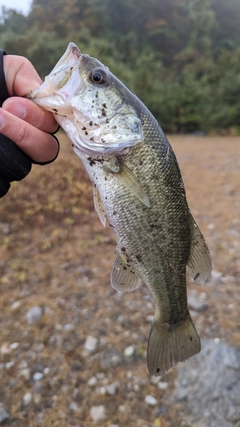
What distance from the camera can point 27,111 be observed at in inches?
61.3

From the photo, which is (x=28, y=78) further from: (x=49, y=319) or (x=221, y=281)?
(x=221, y=281)

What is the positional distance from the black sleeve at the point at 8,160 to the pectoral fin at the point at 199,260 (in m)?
0.92

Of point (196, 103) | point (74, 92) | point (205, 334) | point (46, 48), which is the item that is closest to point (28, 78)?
point (74, 92)

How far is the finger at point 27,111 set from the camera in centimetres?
155

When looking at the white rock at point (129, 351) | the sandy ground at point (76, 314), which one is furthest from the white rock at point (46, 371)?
the white rock at point (129, 351)

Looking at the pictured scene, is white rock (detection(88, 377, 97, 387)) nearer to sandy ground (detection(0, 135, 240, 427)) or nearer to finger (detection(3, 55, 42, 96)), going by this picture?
sandy ground (detection(0, 135, 240, 427))

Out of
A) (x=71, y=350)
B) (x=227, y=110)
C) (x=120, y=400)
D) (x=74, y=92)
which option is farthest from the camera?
(x=227, y=110)

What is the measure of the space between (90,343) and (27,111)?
1973 millimetres

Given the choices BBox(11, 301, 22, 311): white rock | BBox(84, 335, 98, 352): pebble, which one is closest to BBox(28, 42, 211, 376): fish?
BBox(84, 335, 98, 352): pebble

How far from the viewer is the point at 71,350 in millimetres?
2736

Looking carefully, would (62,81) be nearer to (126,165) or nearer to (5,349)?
(126,165)

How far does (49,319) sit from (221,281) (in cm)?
181

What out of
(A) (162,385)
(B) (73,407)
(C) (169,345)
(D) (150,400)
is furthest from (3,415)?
(C) (169,345)

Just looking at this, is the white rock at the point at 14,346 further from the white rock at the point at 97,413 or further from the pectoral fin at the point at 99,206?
the pectoral fin at the point at 99,206
